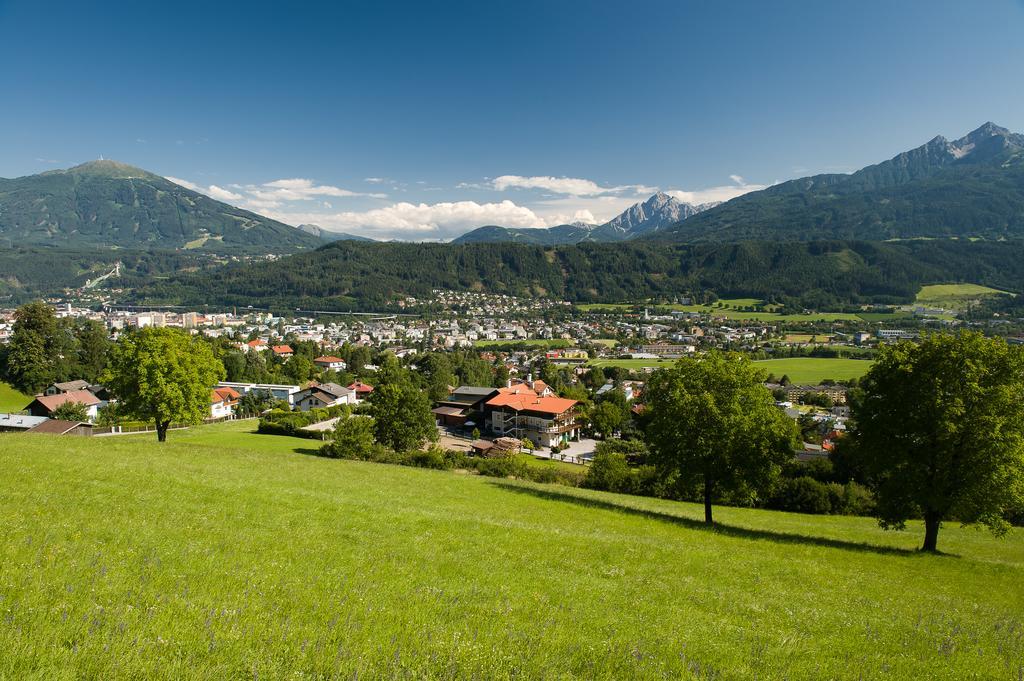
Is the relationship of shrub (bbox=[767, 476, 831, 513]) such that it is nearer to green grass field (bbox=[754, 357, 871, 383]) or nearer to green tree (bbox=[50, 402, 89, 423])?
green tree (bbox=[50, 402, 89, 423])

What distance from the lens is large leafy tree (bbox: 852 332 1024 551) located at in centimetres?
1728

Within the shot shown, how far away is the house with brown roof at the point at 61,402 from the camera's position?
59.3 m

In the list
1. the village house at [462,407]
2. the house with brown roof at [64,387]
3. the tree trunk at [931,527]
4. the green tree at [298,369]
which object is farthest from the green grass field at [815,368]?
the house with brown roof at [64,387]

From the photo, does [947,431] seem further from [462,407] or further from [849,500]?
[462,407]

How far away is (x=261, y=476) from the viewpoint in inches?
777

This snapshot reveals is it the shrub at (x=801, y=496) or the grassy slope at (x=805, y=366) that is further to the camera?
the grassy slope at (x=805, y=366)

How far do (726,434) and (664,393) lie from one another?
3.10m

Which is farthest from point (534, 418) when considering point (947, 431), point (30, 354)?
point (30, 354)

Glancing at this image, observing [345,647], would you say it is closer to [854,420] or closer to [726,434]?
[726,434]

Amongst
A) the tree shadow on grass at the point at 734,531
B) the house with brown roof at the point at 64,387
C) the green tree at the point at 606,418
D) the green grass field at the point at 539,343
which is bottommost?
the green tree at the point at 606,418

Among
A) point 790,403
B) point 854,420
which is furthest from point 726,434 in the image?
point 790,403

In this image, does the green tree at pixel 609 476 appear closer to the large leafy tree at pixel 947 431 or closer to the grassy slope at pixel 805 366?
the large leafy tree at pixel 947 431

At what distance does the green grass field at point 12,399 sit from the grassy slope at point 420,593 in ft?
223

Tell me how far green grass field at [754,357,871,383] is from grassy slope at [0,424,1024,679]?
10885 cm
